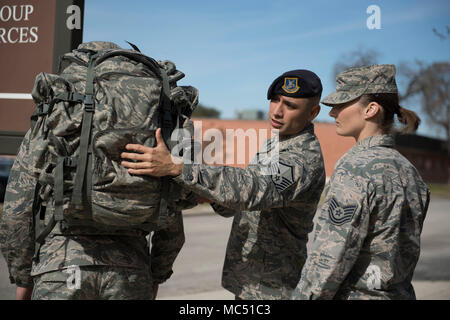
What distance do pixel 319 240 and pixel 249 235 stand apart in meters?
0.80

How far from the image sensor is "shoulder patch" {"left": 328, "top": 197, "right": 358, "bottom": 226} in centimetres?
183

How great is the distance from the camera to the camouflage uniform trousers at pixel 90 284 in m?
2.11

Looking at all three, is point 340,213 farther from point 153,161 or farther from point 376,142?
point 153,161

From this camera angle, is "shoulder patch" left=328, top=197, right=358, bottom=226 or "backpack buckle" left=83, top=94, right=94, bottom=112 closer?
"shoulder patch" left=328, top=197, right=358, bottom=226

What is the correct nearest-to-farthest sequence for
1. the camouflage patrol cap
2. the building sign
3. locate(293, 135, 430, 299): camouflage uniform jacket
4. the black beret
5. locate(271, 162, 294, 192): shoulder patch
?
locate(293, 135, 430, 299): camouflage uniform jacket
the camouflage patrol cap
locate(271, 162, 294, 192): shoulder patch
the black beret
the building sign

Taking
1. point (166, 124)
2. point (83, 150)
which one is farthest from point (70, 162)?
point (166, 124)

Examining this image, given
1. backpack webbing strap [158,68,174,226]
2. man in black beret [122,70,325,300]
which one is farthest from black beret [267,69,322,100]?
backpack webbing strap [158,68,174,226]

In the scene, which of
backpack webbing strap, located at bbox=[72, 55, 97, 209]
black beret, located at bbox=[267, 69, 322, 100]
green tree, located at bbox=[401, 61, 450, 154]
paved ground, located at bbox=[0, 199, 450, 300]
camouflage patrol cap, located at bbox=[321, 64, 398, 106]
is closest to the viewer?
backpack webbing strap, located at bbox=[72, 55, 97, 209]

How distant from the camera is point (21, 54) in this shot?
361 cm

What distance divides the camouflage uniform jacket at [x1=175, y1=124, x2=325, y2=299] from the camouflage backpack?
55cm

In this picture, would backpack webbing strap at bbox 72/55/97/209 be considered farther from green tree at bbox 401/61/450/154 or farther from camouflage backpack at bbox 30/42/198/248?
green tree at bbox 401/61/450/154

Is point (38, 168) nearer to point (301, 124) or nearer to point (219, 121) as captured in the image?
point (301, 124)

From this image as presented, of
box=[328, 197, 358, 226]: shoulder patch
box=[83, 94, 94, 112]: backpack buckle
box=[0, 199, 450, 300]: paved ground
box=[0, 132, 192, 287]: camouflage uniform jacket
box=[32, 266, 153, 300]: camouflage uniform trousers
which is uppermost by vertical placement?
box=[83, 94, 94, 112]: backpack buckle

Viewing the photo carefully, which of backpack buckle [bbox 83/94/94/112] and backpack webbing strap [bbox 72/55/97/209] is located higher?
backpack buckle [bbox 83/94/94/112]
